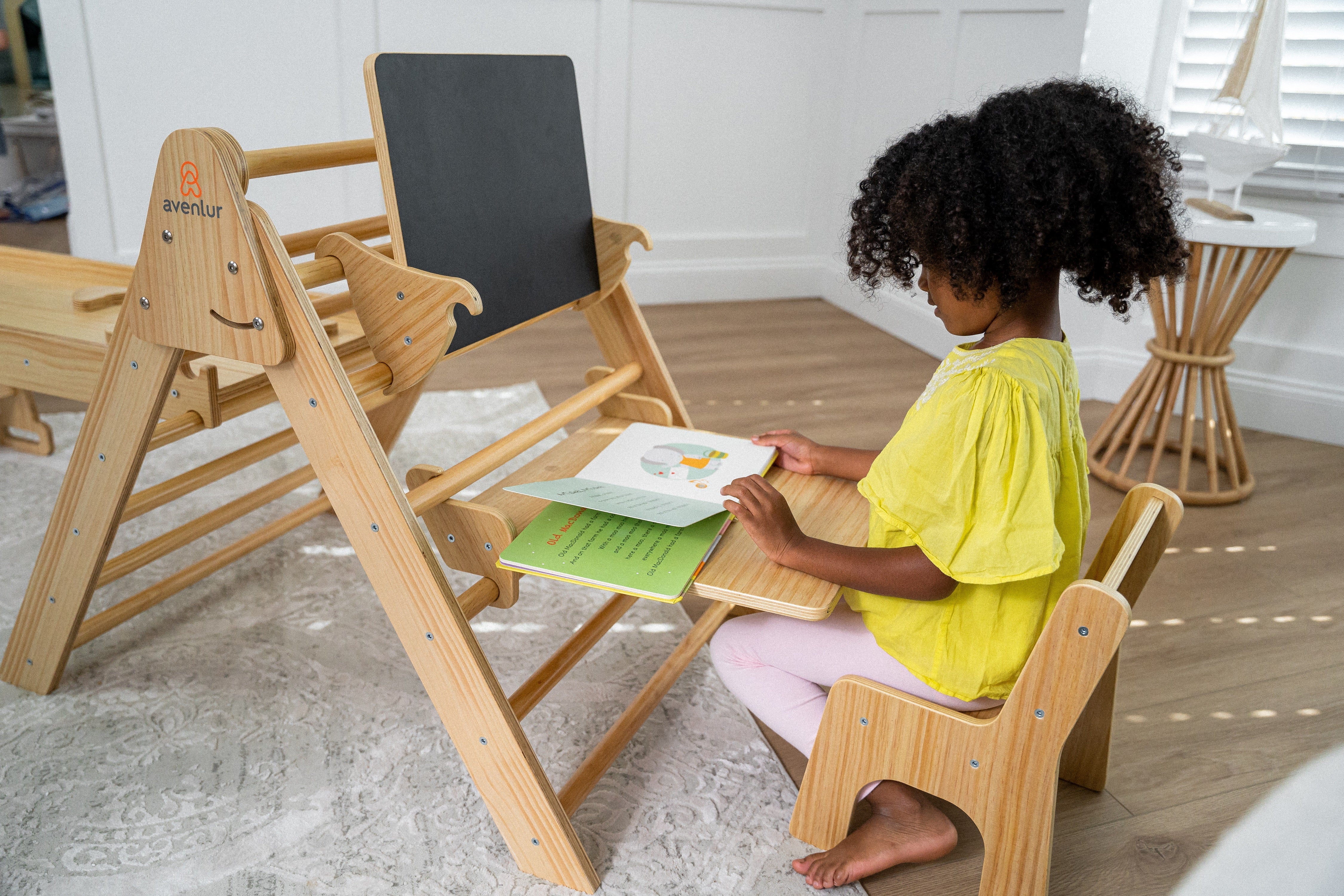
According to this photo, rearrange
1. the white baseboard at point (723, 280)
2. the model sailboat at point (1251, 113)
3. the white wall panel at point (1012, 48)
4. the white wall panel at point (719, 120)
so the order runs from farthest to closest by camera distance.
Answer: the white baseboard at point (723, 280)
the white wall panel at point (719, 120)
the white wall panel at point (1012, 48)
the model sailboat at point (1251, 113)

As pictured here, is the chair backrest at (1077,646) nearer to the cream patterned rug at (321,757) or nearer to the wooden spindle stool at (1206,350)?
the cream patterned rug at (321,757)

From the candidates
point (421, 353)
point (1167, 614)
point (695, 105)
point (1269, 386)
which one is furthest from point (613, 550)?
point (695, 105)

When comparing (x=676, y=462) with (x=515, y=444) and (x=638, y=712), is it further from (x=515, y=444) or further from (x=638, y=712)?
(x=638, y=712)

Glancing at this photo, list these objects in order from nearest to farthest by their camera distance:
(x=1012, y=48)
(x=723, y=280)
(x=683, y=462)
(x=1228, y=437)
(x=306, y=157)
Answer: (x=306, y=157) → (x=683, y=462) → (x=1228, y=437) → (x=1012, y=48) → (x=723, y=280)

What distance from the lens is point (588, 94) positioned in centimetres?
342

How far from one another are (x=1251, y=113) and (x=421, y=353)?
2093 millimetres

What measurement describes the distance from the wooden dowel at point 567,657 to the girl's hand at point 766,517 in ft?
0.62

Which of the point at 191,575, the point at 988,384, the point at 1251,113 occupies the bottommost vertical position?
the point at 191,575

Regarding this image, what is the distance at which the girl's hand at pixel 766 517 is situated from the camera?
1.00 metres

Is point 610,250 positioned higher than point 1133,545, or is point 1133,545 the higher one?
point 610,250

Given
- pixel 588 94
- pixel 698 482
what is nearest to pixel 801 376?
pixel 588 94

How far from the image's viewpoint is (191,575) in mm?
1597

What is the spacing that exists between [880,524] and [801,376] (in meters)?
1.99

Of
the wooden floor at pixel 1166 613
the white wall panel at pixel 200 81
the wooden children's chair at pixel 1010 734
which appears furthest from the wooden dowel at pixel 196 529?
the white wall panel at pixel 200 81
